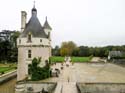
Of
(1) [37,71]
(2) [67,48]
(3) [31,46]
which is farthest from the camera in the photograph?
(2) [67,48]

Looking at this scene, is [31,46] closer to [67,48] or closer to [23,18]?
[23,18]

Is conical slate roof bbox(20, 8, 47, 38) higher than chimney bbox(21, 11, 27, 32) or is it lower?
lower

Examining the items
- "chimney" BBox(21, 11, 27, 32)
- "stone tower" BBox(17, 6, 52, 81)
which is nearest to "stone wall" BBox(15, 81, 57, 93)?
"stone tower" BBox(17, 6, 52, 81)

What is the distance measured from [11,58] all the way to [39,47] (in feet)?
133

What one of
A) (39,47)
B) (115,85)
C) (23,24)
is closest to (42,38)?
(39,47)

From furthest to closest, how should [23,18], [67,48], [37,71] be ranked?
[67,48], [23,18], [37,71]

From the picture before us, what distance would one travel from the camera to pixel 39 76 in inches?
1036

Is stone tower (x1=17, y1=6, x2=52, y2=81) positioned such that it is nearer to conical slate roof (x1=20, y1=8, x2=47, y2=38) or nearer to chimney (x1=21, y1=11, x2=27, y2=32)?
conical slate roof (x1=20, y1=8, x2=47, y2=38)

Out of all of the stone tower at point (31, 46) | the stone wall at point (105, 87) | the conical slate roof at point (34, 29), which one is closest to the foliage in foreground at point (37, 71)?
the stone tower at point (31, 46)

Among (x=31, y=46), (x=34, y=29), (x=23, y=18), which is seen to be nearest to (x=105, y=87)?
(x=31, y=46)

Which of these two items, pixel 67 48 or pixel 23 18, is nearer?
pixel 23 18

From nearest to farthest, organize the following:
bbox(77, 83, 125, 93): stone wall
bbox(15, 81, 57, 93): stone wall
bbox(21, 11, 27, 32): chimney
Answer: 1. bbox(77, 83, 125, 93): stone wall
2. bbox(15, 81, 57, 93): stone wall
3. bbox(21, 11, 27, 32): chimney

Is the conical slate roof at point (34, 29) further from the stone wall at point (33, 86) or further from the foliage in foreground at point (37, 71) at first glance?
the stone wall at point (33, 86)

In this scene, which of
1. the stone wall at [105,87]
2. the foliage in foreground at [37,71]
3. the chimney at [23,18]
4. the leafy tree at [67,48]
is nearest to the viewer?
the stone wall at [105,87]
